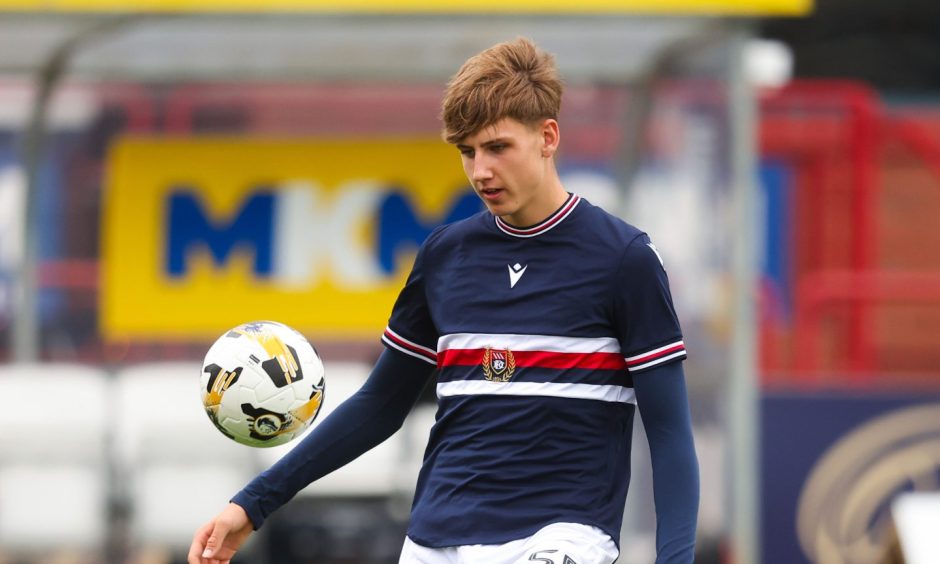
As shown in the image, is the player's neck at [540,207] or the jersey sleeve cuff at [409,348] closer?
the player's neck at [540,207]

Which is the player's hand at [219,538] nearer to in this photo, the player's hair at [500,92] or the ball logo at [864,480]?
the player's hair at [500,92]

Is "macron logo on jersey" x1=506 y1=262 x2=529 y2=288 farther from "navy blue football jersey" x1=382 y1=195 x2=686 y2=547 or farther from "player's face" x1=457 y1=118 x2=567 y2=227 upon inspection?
"player's face" x1=457 y1=118 x2=567 y2=227

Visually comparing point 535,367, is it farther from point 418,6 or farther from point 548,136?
point 418,6

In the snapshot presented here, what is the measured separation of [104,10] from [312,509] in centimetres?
259

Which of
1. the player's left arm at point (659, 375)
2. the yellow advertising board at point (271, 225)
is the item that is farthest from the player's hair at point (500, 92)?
the yellow advertising board at point (271, 225)

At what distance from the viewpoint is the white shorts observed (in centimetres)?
349

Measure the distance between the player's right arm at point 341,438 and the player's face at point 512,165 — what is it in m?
0.52

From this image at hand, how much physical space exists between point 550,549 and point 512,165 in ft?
2.63

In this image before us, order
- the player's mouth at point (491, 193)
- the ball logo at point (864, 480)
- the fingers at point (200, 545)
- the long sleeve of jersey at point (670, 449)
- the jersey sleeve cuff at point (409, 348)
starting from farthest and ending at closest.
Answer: the ball logo at point (864, 480)
the jersey sleeve cuff at point (409, 348)
the fingers at point (200, 545)
the player's mouth at point (491, 193)
the long sleeve of jersey at point (670, 449)

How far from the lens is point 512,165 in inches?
140

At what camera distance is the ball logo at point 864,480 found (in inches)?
324

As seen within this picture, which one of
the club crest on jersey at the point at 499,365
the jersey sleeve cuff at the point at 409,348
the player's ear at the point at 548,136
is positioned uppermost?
the player's ear at the point at 548,136

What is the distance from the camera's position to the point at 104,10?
7566 mm

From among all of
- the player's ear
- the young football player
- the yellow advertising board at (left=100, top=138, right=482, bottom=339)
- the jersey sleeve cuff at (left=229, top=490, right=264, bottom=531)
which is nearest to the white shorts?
the young football player
